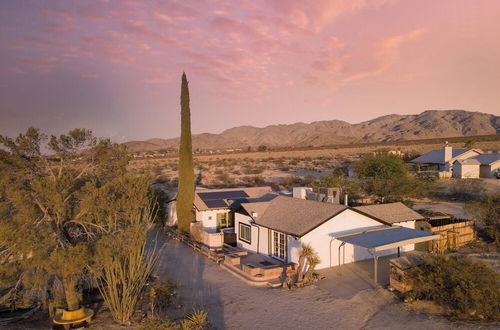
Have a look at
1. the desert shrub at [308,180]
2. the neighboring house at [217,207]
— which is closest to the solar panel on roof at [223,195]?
the neighboring house at [217,207]

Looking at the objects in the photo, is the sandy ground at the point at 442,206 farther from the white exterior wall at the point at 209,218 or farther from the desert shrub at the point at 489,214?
the white exterior wall at the point at 209,218

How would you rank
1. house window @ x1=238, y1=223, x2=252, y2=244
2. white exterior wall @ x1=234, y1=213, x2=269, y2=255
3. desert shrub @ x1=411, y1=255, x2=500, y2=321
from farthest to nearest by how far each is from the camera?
house window @ x1=238, y1=223, x2=252, y2=244, white exterior wall @ x1=234, y1=213, x2=269, y2=255, desert shrub @ x1=411, y1=255, x2=500, y2=321

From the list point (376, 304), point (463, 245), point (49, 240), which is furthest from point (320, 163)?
point (49, 240)

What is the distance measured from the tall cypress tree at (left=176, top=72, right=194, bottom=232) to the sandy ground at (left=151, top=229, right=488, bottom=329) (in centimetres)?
743

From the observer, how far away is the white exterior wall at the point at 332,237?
52.6ft

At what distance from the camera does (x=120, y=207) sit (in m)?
11.5

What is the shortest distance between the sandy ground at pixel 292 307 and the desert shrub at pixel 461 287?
0.70m

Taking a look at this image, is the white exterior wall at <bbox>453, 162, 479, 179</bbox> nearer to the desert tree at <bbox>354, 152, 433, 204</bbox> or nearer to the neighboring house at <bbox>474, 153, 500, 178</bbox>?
the neighboring house at <bbox>474, 153, 500, 178</bbox>

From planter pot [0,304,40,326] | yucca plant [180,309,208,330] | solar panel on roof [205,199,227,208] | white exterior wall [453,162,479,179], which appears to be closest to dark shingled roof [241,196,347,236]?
solar panel on roof [205,199,227,208]

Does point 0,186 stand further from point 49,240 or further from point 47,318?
point 47,318

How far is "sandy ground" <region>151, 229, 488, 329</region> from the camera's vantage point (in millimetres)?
11164

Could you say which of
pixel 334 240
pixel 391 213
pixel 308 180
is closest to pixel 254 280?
pixel 334 240

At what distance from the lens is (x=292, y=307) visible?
12.4 metres

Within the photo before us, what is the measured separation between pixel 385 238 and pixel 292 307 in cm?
544
